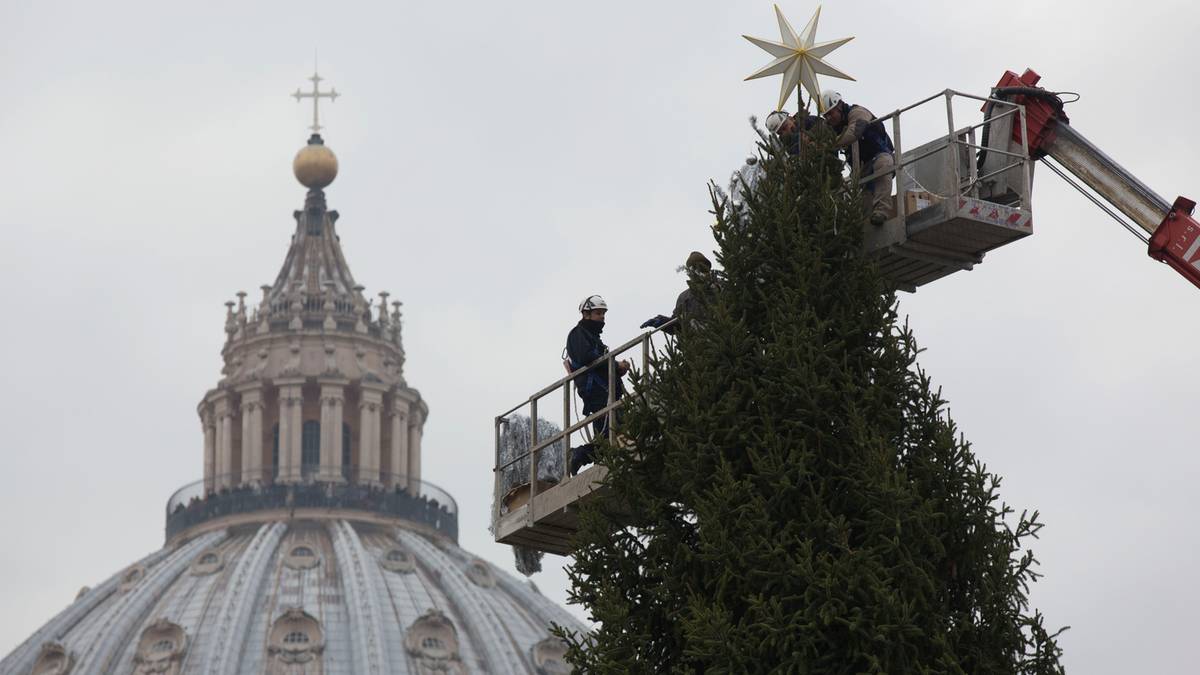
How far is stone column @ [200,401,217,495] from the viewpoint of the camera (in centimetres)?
14862

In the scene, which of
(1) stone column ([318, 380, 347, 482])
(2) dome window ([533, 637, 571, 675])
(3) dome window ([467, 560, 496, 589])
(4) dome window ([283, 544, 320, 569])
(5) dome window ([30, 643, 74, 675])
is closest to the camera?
(2) dome window ([533, 637, 571, 675])

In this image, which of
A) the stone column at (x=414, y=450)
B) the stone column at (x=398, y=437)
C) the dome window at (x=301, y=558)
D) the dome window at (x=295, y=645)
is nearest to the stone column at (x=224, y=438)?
the dome window at (x=301, y=558)

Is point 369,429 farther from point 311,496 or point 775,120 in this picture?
point 775,120

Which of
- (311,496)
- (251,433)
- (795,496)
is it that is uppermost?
(251,433)

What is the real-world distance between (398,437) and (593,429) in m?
125

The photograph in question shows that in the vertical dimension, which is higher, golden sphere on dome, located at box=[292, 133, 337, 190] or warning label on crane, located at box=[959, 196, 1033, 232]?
golden sphere on dome, located at box=[292, 133, 337, 190]

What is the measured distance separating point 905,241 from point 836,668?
11.8 ft

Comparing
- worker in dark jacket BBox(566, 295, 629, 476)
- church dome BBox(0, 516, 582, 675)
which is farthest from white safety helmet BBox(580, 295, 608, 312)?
church dome BBox(0, 516, 582, 675)

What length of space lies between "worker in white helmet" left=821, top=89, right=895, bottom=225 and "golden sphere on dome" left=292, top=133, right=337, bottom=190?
131m

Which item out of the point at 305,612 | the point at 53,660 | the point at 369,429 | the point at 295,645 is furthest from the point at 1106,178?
the point at 369,429

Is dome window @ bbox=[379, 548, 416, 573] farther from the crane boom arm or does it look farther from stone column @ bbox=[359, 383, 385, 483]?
the crane boom arm

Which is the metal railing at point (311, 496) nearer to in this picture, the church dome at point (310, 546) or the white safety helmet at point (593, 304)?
the church dome at point (310, 546)

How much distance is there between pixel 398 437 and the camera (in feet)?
488

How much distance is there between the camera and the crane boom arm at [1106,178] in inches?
934
